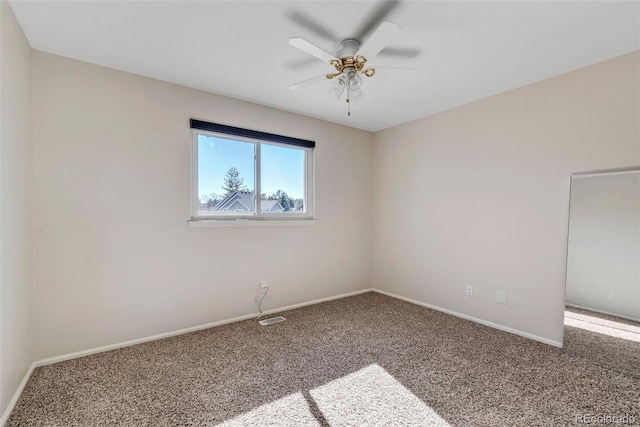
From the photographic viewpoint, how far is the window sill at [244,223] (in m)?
2.85

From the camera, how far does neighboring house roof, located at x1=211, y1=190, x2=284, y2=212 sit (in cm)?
309

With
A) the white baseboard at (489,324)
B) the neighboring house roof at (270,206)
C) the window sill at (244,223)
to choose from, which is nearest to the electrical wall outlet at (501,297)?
the white baseboard at (489,324)

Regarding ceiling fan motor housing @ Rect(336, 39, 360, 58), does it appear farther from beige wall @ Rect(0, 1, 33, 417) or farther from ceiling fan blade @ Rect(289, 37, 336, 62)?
beige wall @ Rect(0, 1, 33, 417)

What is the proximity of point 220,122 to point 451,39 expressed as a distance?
216cm

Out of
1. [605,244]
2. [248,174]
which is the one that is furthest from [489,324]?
[248,174]

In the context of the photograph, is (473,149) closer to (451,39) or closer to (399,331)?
(451,39)

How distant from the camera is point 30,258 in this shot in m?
2.09

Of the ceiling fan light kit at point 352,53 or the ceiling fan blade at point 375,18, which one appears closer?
the ceiling fan light kit at point 352,53

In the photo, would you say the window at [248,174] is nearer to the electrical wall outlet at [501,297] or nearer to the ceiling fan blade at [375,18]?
the ceiling fan blade at [375,18]

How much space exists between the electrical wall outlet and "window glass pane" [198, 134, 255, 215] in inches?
106

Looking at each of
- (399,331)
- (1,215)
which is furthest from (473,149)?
(1,215)

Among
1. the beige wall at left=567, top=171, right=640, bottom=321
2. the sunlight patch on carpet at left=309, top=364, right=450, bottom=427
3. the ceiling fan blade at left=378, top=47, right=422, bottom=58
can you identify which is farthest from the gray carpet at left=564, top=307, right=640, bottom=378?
the ceiling fan blade at left=378, top=47, right=422, bottom=58

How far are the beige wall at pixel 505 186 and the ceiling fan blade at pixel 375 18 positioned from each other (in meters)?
1.77

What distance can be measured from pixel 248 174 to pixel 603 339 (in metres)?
3.46
